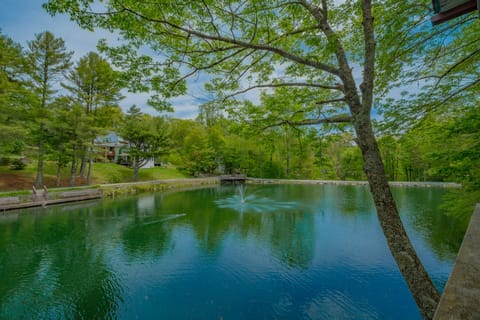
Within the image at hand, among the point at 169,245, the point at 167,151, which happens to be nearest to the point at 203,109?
the point at 169,245

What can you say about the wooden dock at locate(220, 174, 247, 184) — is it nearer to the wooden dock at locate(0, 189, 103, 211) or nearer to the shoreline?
the shoreline

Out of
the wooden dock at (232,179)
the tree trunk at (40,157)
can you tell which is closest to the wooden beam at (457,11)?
the tree trunk at (40,157)

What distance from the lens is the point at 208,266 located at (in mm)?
5781

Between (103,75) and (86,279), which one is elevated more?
(103,75)

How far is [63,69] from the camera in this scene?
49.0ft

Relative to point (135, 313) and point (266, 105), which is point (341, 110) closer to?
point (266, 105)

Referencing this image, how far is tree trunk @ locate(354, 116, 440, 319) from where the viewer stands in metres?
2.08

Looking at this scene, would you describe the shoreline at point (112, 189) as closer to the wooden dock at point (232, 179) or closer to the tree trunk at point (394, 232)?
the wooden dock at point (232, 179)

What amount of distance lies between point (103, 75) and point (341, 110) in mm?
19797

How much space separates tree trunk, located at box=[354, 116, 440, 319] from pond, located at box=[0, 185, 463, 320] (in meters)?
2.44

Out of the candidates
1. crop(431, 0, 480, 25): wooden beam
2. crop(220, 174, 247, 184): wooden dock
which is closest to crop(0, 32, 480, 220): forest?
crop(431, 0, 480, 25): wooden beam

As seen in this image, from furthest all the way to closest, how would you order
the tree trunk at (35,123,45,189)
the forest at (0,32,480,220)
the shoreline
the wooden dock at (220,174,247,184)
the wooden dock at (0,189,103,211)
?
1. the wooden dock at (220,174,247,184)
2. the tree trunk at (35,123,45,189)
3. the shoreline
4. the wooden dock at (0,189,103,211)
5. the forest at (0,32,480,220)

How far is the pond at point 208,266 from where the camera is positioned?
4160 millimetres

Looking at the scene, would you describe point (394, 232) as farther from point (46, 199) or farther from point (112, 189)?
point (112, 189)
